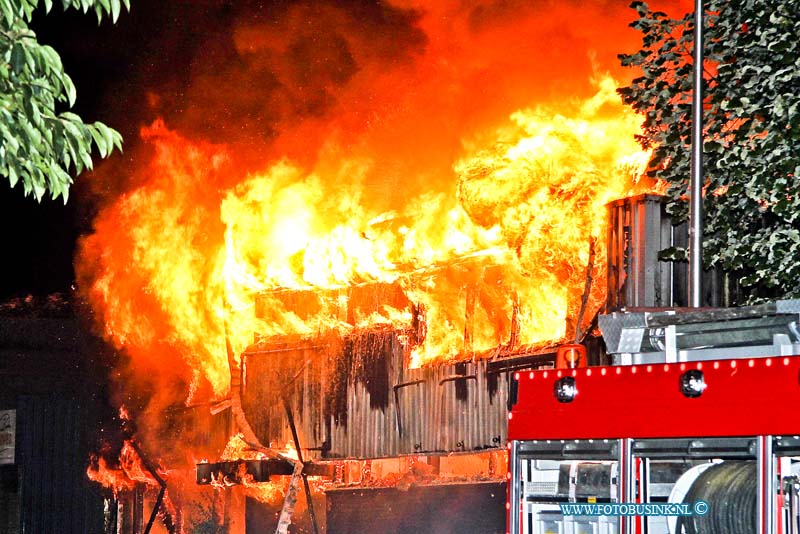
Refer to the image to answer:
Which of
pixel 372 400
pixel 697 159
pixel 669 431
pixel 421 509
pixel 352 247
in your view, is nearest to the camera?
pixel 669 431

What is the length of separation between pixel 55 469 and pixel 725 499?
21.7 meters

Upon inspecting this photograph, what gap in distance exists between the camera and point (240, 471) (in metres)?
23.6

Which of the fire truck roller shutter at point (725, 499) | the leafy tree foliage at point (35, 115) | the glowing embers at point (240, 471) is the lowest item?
the glowing embers at point (240, 471)

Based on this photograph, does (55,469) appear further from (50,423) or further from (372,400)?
(372,400)

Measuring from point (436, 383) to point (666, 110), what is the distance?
7224 mm

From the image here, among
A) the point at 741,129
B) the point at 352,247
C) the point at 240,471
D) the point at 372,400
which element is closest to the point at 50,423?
the point at 240,471

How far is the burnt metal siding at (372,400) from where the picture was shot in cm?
1919

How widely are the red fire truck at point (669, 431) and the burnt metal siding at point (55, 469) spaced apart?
19.5 m

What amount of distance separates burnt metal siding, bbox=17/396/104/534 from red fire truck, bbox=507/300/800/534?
767 inches

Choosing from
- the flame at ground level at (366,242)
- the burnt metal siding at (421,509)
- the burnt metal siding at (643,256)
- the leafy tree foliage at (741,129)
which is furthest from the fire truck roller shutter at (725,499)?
the burnt metal siding at (421,509)

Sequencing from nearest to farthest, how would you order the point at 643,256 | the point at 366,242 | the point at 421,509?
the point at 643,256 → the point at 366,242 → the point at 421,509

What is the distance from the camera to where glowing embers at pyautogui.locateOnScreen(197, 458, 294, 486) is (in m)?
23.0

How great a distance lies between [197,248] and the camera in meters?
28.4

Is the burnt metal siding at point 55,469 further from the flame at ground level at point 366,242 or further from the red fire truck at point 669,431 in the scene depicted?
the red fire truck at point 669,431
